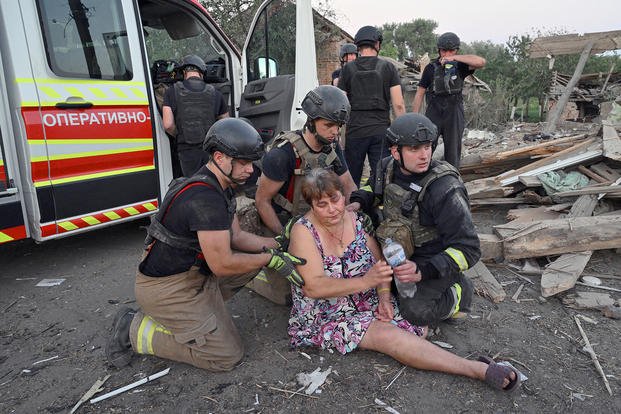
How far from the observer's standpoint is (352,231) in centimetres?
272

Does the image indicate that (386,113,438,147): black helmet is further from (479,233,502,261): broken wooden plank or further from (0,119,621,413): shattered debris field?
(479,233,502,261): broken wooden plank

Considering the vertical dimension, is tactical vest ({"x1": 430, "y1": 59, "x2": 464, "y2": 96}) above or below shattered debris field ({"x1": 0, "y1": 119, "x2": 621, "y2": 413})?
above

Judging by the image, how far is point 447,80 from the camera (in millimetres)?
4844

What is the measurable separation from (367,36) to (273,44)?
3.94 ft

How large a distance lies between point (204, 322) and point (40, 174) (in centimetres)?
189

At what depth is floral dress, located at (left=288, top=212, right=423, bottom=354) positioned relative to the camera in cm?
262

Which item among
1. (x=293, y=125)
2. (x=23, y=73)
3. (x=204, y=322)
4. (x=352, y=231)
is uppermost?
(x=23, y=73)

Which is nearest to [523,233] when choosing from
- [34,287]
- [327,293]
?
[327,293]

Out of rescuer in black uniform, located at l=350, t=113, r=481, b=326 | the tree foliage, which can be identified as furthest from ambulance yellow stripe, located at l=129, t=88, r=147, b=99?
the tree foliage

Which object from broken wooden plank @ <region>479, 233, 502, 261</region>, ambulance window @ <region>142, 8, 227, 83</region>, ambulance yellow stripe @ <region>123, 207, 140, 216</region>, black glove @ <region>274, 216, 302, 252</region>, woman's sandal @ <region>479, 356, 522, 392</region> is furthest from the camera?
ambulance window @ <region>142, 8, 227, 83</region>

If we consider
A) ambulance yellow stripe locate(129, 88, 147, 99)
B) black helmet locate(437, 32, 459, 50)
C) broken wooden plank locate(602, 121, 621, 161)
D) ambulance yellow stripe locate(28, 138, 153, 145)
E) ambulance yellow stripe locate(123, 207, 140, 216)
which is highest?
black helmet locate(437, 32, 459, 50)

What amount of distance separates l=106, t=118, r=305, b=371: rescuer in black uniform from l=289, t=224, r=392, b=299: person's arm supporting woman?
6cm

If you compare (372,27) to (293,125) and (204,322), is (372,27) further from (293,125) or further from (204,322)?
(204,322)

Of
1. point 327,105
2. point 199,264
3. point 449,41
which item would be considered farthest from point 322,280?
point 449,41
